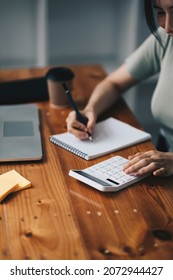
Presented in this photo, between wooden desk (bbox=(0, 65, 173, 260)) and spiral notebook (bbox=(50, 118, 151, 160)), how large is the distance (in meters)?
0.04

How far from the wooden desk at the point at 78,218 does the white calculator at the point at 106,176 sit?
0.6 inches

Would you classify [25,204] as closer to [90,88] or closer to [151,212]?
[151,212]

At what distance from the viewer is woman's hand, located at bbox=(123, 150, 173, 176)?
1.26 meters

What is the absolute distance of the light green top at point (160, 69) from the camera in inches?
66.7

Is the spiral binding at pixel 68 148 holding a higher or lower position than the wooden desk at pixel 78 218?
lower

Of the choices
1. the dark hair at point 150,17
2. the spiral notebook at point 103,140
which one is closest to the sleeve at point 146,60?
the dark hair at point 150,17

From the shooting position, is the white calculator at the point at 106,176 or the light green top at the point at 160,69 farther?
the light green top at the point at 160,69

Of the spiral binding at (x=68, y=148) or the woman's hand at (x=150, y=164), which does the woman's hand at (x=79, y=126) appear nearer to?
the spiral binding at (x=68, y=148)

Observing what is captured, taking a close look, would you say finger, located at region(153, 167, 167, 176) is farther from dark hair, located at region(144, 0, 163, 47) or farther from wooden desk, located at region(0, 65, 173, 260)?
dark hair, located at region(144, 0, 163, 47)

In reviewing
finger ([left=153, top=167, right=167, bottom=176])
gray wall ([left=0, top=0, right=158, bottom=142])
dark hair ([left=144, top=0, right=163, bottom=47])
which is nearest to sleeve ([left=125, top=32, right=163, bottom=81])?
dark hair ([left=144, top=0, right=163, bottom=47])

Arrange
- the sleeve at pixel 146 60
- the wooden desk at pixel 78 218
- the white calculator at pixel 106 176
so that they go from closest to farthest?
1. the wooden desk at pixel 78 218
2. the white calculator at pixel 106 176
3. the sleeve at pixel 146 60
